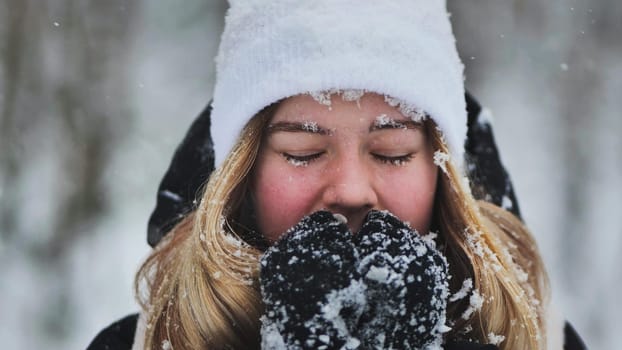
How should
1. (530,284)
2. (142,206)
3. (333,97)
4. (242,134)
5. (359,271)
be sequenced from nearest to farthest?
(359,271), (333,97), (242,134), (530,284), (142,206)

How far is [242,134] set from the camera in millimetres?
1513

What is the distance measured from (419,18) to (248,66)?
313 mm

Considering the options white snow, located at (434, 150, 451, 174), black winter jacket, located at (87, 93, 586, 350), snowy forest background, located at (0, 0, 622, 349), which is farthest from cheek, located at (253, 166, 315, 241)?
snowy forest background, located at (0, 0, 622, 349)

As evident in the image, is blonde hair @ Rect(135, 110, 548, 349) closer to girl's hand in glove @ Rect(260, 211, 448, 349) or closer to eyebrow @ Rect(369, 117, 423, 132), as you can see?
eyebrow @ Rect(369, 117, 423, 132)

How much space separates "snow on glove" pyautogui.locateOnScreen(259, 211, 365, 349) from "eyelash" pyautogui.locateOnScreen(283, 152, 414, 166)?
19 centimetres

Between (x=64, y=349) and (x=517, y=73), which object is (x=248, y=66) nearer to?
(x=64, y=349)

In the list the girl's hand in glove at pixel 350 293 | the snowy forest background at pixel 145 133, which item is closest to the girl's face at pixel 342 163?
the girl's hand in glove at pixel 350 293

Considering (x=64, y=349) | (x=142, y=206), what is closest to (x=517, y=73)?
(x=142, y=206)

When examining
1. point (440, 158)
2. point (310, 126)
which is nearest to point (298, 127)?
point (310, 126)

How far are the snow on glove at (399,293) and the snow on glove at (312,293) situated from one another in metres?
0.02

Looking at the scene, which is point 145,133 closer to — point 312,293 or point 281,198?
point 281,198

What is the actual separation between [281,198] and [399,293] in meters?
0.31

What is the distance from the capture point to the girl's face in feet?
4.60

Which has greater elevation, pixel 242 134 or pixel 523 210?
pixel 242 134
